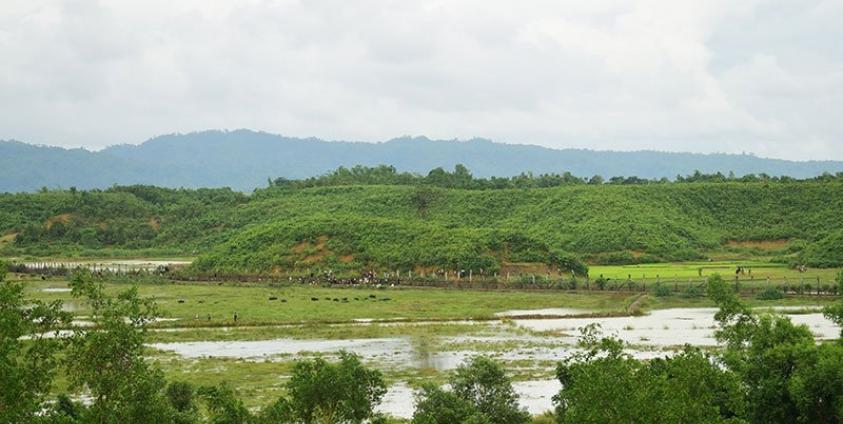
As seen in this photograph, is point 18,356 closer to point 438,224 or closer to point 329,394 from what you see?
point 329,394

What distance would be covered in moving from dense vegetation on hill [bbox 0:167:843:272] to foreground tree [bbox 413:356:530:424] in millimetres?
63956

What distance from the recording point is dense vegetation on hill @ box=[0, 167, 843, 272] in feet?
341

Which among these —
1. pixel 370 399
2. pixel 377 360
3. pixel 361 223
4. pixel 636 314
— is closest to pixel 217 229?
pixel 361 223

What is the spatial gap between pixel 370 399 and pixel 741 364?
11409mm

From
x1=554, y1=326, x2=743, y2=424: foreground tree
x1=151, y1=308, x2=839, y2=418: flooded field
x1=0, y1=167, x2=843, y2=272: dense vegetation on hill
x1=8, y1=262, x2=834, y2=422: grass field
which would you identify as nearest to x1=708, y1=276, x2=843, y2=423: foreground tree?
x1=554, y1=326, x2=743, y2=424: foreground tree

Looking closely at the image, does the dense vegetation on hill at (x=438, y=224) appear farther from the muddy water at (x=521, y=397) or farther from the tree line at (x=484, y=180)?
the muddy water at (x=521, y=397)

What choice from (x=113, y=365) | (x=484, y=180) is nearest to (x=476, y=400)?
(x=113, y=365)

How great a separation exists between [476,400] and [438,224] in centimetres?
8363

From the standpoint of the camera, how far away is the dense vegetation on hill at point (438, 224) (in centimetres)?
10400

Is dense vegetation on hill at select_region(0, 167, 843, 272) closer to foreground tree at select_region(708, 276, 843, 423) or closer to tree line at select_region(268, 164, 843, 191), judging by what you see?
tree line at select_region(268, 164, 843, 191)

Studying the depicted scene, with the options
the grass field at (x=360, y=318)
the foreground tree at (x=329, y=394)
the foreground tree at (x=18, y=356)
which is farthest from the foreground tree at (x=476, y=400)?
the foreground tree at (x=18, y=356)

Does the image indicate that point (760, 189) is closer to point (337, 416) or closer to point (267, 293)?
point (267, 293)

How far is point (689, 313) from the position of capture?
226 ft

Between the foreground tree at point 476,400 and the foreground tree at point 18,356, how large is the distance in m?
12.4
